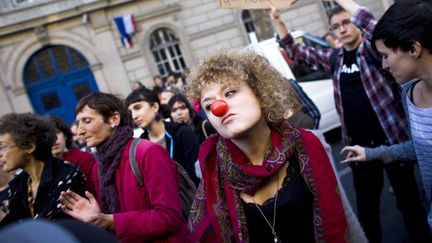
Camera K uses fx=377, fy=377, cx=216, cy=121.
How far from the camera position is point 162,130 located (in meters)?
3.45

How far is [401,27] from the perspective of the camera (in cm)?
167

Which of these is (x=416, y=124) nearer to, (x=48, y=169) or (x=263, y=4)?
(x=263, y=4)

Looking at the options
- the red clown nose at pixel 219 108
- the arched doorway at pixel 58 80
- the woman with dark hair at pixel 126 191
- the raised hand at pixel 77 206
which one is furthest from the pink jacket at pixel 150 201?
the arched doorway at pixel 58 80

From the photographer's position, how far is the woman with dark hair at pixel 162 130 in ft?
10.3

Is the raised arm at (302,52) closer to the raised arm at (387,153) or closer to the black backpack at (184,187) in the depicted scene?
the raised arm at (387,153)

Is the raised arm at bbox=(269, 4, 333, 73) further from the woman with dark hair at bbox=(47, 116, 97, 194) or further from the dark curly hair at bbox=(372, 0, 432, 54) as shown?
the woman with dark hair at bbox=(47, 116, 97, 194)

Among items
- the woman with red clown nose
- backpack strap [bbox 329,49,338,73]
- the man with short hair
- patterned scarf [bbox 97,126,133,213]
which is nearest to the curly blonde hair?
the woman with red clown nose

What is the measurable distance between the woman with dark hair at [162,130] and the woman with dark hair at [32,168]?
83cm

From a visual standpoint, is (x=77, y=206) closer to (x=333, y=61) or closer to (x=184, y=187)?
(x=184, y=187)

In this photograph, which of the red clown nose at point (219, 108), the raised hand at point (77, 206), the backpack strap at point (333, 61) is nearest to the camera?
the red clown nose at point (219, 108)

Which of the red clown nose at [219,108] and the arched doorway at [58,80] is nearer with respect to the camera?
the red clown nose at [219,108]

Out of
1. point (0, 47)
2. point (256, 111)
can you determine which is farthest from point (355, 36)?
point (0, 47)

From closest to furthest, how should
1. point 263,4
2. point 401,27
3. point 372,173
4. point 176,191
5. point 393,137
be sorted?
1. point 401,27
2. point 176,191
3. point 393,137
4. point 372,173
5. point 263,4

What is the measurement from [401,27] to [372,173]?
5.04ft
